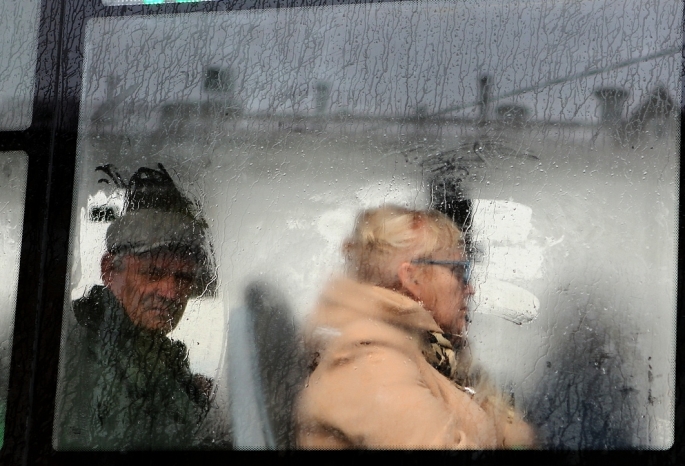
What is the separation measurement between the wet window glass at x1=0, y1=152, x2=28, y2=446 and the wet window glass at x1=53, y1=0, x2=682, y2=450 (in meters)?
0.15

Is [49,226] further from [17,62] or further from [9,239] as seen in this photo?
[17,62]

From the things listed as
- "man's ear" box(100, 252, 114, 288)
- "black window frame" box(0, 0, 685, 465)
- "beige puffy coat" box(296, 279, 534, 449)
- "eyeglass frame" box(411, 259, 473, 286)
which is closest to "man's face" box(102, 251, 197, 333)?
"man's ear" box(100, 252, 114, 288)

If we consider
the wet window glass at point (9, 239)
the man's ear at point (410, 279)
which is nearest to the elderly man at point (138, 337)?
the wet window glass at point (9, 239)

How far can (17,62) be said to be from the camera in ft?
4.99

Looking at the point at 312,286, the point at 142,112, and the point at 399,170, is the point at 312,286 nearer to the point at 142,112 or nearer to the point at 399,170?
the point at 399,170

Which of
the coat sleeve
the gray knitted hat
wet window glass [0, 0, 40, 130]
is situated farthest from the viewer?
wet window glass [0, 0, 40, 130]

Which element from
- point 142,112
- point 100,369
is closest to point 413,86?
point 142,112

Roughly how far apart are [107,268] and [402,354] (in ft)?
2.14

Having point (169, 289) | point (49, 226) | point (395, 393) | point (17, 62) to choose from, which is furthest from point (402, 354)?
point (17, 62)

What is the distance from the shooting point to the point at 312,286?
1.35m

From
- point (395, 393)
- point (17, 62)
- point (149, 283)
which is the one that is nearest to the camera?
point (395, 393)

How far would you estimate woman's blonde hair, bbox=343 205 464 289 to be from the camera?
1327mm

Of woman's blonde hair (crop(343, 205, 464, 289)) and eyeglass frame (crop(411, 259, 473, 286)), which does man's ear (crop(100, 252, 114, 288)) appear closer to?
woman's blonde hair (crop(343, 205, 464, 289))

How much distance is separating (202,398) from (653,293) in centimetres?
93
